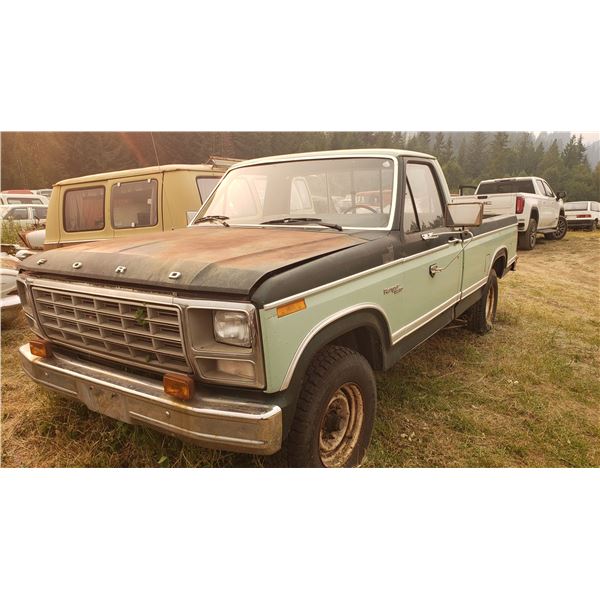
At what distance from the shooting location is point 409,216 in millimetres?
3354

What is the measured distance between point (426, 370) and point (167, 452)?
2.48 metres

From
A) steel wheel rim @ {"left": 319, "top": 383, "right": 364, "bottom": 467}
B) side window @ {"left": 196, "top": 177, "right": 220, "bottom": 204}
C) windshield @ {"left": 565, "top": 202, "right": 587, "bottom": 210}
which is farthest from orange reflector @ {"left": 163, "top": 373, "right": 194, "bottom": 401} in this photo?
windshield @ {"left": 565, "top": 202, "right": 587, "bottom": 210}

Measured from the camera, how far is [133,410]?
2.30 meters

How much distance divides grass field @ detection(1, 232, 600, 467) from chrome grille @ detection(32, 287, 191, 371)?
688 mm

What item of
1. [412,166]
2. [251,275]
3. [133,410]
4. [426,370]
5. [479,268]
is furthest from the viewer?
[479,268]

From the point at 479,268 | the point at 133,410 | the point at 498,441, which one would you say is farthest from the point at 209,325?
the point at 479,268

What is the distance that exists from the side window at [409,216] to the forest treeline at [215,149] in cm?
82

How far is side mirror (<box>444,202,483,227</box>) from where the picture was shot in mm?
3373

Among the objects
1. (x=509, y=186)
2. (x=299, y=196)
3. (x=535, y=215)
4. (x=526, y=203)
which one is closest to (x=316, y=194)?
(x=299, y=196)

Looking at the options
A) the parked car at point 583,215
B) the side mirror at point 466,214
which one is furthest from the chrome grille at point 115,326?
the parked car at point 583,215

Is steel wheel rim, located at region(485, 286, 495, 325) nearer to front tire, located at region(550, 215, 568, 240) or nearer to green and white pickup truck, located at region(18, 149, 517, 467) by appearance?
green and white pickup truck, located at region(18, 149, 517, 467)

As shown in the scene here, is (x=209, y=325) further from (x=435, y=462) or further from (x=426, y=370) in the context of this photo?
(x=426, y=370)

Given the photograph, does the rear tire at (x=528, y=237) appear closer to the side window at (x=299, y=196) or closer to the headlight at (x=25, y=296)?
the side window at (x=299, y=196)

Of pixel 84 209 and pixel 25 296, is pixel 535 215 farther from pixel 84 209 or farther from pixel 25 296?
pixel 25 296
